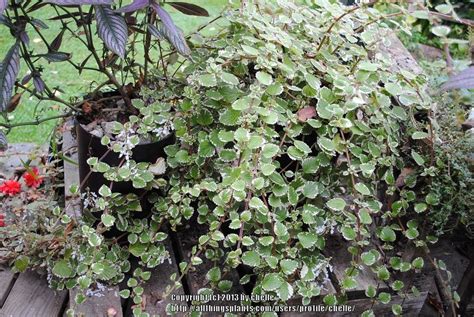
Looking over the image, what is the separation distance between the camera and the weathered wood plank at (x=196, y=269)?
1.20 m

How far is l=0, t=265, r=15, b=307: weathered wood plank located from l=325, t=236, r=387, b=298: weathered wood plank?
0.76 metres

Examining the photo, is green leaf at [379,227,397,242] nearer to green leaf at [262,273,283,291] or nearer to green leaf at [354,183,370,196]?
green leaf at [354,183,370,196]

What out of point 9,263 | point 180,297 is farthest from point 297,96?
point 9,263

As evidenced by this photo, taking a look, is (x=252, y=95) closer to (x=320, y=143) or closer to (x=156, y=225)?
(x=320, y=143)

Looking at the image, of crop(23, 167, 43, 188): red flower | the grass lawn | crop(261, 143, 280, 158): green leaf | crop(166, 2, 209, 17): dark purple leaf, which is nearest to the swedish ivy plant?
crop(261, 143, 280, 158): green leaf

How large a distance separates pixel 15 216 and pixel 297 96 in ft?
2.58

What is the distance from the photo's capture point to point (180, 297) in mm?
1170

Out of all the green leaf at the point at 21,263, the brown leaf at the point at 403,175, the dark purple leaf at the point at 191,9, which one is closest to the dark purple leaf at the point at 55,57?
the dark purple leaf at the point at 191,9

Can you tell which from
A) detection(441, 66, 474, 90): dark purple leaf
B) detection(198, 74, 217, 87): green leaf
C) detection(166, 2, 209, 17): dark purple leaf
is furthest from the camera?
detection(166, 2, 209, 17): dark purple leaf

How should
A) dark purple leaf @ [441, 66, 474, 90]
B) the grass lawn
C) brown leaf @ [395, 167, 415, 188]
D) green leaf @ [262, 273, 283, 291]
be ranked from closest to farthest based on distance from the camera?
dark purple leaf @ [441, 66, 474, 90] < green leaf @ [262, 273, 283, 291] < brown leaf @ [395, 167, 415, 188] < the grass lawn

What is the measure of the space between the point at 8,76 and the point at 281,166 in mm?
637

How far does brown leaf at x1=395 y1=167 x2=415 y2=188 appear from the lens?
1225 mm

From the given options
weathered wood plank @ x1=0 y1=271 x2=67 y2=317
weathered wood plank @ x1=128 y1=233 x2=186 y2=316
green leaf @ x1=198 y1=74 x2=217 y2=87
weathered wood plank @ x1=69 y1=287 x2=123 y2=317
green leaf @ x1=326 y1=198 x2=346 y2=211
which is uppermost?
green leaf @ x1=198 y1=74 x2=217 y2=87

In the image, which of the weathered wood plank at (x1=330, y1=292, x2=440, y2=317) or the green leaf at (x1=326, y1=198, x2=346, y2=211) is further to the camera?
the weathered wood plank at (x1=330, y1=292, x2=440, y2=317)
